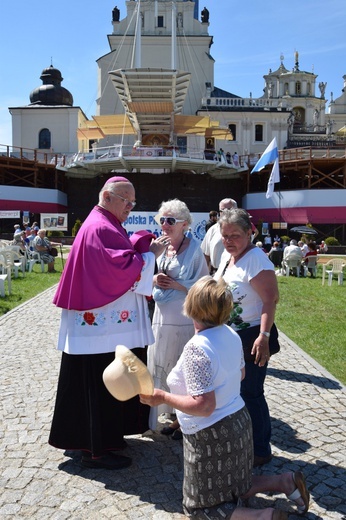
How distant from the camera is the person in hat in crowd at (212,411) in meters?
2.88

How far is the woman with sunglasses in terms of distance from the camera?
187 inches

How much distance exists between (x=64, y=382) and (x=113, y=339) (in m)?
0.53

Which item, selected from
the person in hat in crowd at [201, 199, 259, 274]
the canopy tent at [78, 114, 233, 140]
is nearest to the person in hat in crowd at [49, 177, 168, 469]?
the person in hat in crowd at [201, 199, 259, 274]

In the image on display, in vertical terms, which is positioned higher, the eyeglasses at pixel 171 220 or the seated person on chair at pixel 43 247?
the eyeglasses at pixel 171 220

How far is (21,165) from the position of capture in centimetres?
4044

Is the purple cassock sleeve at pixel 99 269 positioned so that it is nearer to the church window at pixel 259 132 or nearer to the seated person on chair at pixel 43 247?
the seated person on chair at pixel 43 247

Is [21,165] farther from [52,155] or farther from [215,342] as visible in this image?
[215,342]

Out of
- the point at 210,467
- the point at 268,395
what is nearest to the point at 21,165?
the point at 268,395

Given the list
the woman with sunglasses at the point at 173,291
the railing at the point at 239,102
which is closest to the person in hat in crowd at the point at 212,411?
the woman with sunglasses at the point at 173,291

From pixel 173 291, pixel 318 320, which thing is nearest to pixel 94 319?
pixel 173 291

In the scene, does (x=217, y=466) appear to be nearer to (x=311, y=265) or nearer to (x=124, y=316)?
(x=124, y=316)

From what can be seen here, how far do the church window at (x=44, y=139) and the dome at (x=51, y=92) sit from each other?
4353 millimetres

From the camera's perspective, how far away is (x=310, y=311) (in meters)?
12.0

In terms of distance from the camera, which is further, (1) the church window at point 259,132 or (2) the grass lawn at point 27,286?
(1) the church window at point 259,132
